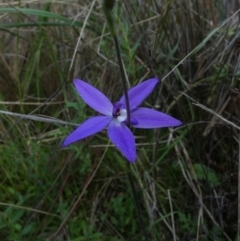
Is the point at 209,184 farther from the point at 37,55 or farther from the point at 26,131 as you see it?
the point at 37,55

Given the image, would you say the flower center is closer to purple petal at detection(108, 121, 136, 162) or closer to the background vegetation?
purple petal at detection(108, 121, 136, 162)

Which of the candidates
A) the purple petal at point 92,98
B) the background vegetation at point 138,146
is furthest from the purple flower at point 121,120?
the background vegetation at point 138,146

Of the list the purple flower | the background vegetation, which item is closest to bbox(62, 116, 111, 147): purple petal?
the purple flower

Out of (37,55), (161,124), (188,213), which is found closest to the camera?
(161,124)

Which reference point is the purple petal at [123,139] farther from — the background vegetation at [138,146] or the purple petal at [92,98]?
the background vegetation at [138,146]

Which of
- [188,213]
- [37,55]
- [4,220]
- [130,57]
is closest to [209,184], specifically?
[188,213]

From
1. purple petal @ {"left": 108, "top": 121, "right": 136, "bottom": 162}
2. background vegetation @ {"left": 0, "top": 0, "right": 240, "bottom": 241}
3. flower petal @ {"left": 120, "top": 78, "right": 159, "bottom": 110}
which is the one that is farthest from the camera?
background vegetation @ {"left": 0, "top": 0, "right": 240, "bottom": 241}
